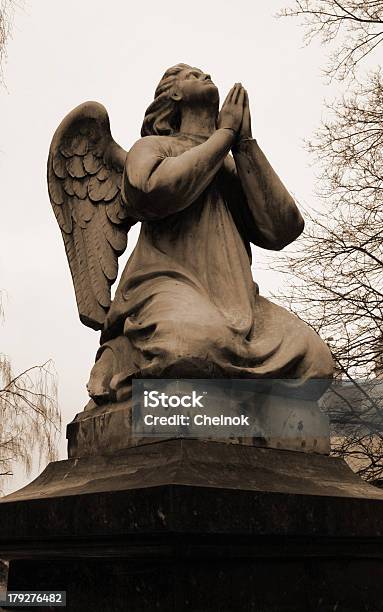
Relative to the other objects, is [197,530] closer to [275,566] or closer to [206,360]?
[275,566]

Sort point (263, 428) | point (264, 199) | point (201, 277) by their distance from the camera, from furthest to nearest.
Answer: point (264, 199)
point (201, 277)
point (263, 428)

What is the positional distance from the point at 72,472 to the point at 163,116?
188cm

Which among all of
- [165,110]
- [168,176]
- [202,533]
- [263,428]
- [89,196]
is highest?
[165,110]

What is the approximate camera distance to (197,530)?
272cm

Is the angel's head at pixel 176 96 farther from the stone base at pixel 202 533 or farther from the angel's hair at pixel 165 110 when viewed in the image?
the stone base at pixel 202 533

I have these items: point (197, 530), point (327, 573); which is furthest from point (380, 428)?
point (197, 530)

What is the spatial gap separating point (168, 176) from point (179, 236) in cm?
35

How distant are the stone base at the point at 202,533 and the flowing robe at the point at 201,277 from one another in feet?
1.29

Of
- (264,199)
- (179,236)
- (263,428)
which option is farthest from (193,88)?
(263,428)

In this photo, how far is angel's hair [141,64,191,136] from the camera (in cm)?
421

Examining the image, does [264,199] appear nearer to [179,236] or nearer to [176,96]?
[179,236]

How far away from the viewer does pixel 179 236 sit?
3.94 m

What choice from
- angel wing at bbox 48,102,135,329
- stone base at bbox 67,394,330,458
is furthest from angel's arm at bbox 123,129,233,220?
stone base at bbox 67,394,330,458

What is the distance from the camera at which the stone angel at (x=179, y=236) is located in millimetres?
3477
